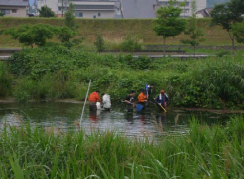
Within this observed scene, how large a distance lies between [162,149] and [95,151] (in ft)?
4.43

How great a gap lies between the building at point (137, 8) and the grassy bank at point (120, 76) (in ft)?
165

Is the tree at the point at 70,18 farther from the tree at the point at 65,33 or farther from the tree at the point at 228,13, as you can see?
the tree at the point at 228,13

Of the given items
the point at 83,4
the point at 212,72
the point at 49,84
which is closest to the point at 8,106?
the point at 49,84

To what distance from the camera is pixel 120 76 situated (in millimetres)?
27062

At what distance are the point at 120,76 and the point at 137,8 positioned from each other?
5784 centimetres

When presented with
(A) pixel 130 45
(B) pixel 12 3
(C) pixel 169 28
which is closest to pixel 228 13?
(C) pixel 169 28

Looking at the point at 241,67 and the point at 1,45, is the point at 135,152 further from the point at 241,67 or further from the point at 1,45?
the point at 1,45

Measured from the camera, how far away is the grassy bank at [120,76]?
74.4 ft

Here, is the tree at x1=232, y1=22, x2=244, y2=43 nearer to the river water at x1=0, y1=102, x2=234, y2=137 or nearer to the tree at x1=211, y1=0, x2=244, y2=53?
the tree at x1=211, y1=0, x2=244, y2=53

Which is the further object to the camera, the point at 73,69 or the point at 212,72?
the point at 73,69

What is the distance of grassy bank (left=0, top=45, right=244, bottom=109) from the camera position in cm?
2267

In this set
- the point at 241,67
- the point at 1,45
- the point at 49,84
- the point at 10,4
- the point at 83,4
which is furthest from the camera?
the point at 83,4

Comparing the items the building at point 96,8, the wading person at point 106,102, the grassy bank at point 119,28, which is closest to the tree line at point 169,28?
the grassy bank at point 119,28

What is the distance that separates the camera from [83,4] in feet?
278
